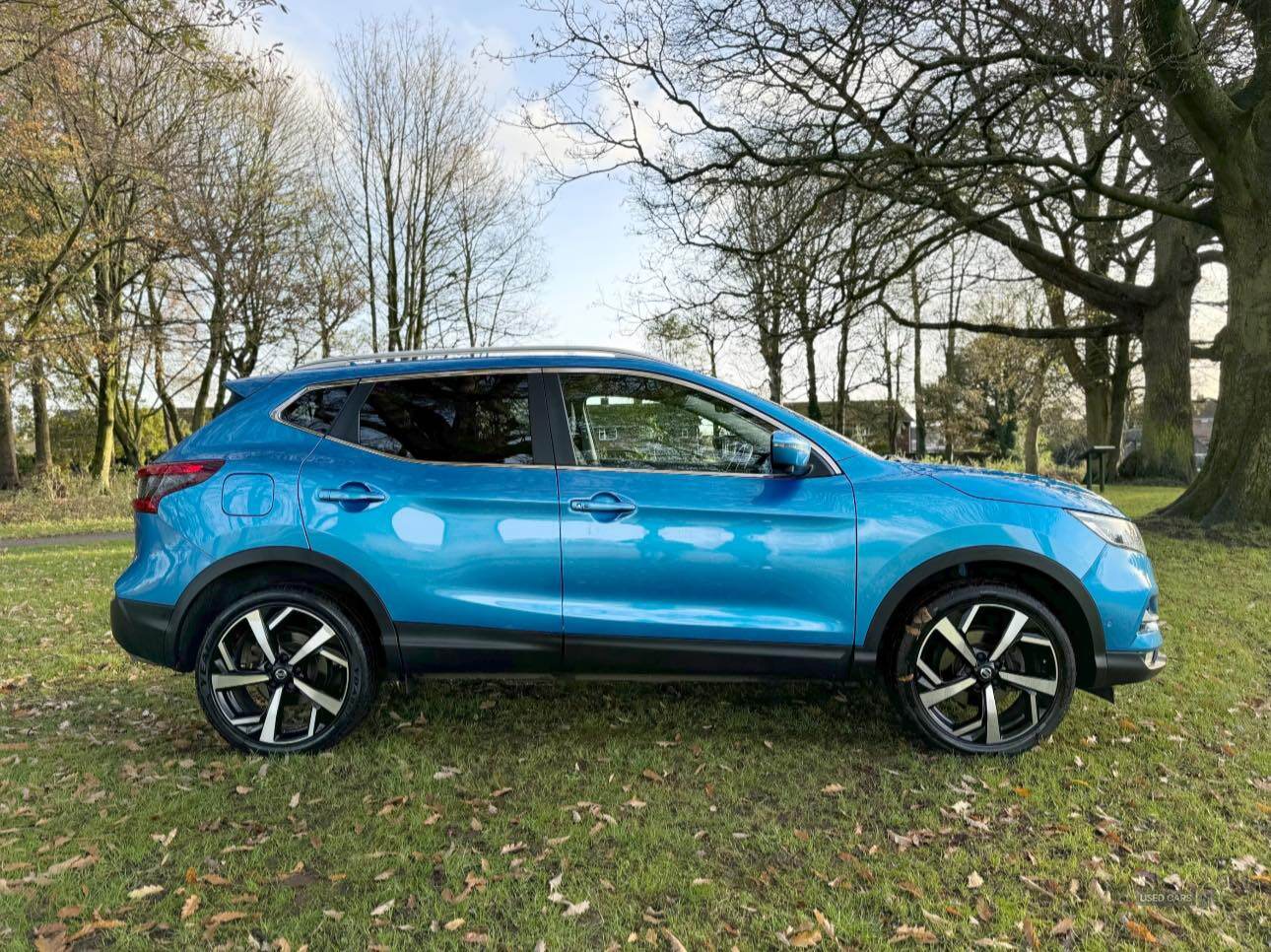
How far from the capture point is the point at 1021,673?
3457 mm

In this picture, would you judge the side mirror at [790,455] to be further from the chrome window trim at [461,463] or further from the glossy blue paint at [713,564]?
the chrome window trim at [461,463]

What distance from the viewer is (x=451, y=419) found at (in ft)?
11.6

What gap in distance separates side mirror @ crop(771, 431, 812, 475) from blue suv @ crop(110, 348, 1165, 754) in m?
0.01

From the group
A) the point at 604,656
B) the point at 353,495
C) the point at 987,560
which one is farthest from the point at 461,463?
the point at 987,560

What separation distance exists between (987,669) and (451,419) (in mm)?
2667

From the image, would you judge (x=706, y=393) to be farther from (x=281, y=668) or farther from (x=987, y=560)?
(x=281, y=668)

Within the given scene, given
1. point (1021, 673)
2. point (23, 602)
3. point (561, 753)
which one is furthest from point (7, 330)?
point (1021, 673)

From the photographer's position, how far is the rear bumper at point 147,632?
11.3 feet

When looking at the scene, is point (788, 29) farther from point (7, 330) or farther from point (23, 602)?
point (7, 330)

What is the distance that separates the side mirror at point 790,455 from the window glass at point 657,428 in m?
0.11

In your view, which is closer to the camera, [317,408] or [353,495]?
[353,495]

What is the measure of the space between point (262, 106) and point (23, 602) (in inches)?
686

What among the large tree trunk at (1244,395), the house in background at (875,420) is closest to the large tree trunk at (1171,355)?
the large tree trunk at (1244,395)

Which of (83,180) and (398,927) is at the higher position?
(83,180)
